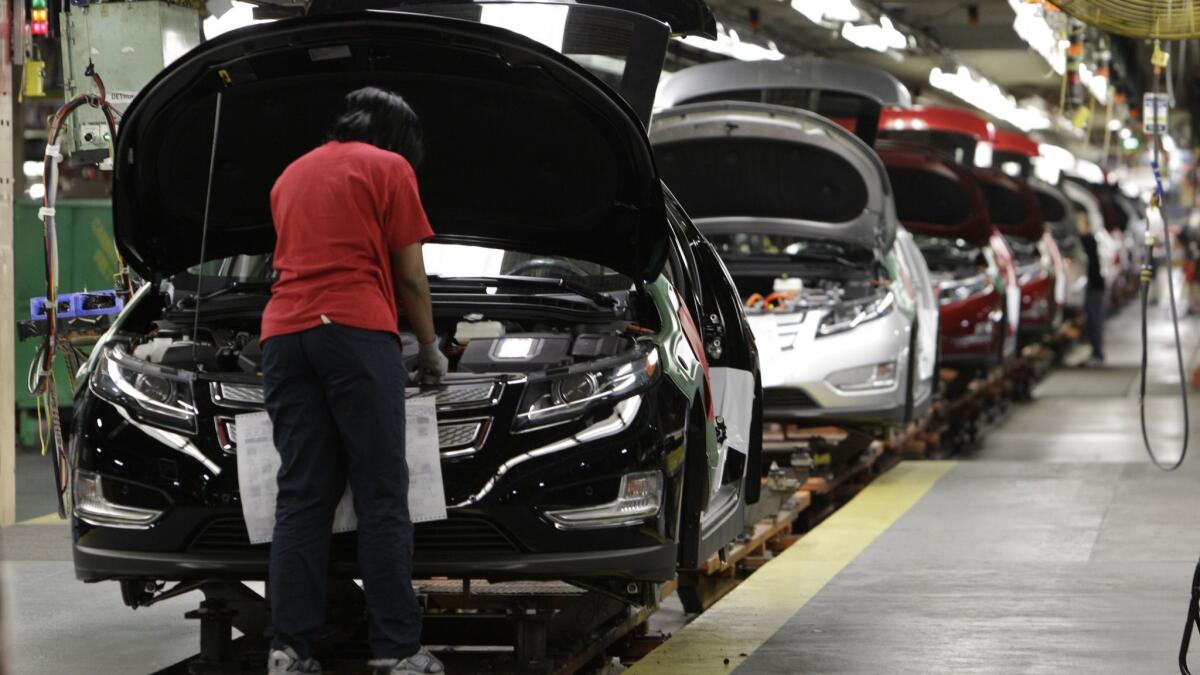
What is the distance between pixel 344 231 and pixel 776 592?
278 cm

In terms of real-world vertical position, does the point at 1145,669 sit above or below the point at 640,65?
below

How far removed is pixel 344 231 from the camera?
4.64m

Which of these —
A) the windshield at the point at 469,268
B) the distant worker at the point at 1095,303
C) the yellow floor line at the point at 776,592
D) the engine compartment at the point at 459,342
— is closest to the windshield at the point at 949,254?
the yellow floor line at the point at 776,592

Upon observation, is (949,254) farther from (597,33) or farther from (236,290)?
(236,290)

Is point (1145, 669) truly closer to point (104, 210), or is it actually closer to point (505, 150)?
point (505, 150)

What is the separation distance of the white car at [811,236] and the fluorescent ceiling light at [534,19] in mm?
3688

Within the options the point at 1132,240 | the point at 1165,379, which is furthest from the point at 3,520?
the point at 1132,240

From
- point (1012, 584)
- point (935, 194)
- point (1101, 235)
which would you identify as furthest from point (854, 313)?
point (1101, 235)

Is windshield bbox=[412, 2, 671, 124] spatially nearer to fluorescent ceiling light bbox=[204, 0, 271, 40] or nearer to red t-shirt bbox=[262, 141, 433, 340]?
fluorescent ceiling light bbox=[204, 0, 271, 40]

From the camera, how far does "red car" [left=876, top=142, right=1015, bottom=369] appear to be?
1345cm

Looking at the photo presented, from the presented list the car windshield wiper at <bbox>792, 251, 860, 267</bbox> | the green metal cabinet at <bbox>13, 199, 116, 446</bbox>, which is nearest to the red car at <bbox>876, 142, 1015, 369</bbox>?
the car windshield wiper at <bbox>792, 251, 860, 267</bbox>

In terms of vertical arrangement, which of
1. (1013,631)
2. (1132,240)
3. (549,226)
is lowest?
(1132,240)

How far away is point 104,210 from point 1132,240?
31487 millimetres

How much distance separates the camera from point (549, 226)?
5652 mm
